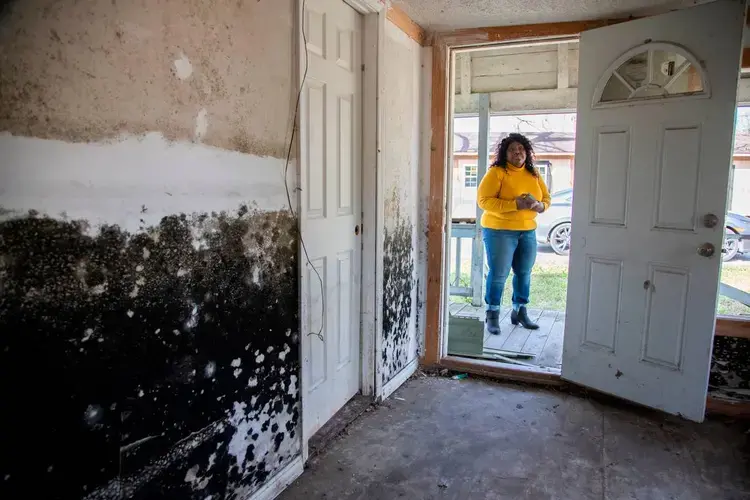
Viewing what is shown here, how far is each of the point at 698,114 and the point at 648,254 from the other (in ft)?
2.45

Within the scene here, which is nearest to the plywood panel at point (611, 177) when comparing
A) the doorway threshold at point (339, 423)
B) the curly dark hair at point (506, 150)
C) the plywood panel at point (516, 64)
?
the curly dark hair at point (506, 150)

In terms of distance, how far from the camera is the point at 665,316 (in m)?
2.76

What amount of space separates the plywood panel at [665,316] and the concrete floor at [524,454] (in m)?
0.34

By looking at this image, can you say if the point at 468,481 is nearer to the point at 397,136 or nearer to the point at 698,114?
the point at 397,136

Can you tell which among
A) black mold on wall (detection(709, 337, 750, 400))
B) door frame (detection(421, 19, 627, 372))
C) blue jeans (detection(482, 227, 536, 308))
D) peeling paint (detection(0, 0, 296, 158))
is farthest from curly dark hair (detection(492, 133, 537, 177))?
peeling paint (detection(0, 0, 296, 158))

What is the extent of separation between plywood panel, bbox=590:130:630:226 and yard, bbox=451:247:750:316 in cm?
225

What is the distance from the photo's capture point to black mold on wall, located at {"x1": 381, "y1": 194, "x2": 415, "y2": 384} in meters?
2.98

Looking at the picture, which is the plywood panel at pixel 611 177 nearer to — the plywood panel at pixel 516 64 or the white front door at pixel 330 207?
the white front door at pixel 330 207

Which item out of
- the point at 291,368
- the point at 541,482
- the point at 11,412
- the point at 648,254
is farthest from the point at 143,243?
the point at 648,254

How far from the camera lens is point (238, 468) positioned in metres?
1.84

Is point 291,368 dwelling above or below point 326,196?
below

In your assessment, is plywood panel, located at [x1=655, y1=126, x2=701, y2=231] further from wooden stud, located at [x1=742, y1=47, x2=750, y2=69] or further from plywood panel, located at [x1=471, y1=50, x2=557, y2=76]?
plywood panel, located at [x1=471, y1=50, x2=557, y2=76]

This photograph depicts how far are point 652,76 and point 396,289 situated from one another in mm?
1812

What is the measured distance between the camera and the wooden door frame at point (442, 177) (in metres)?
3.14
